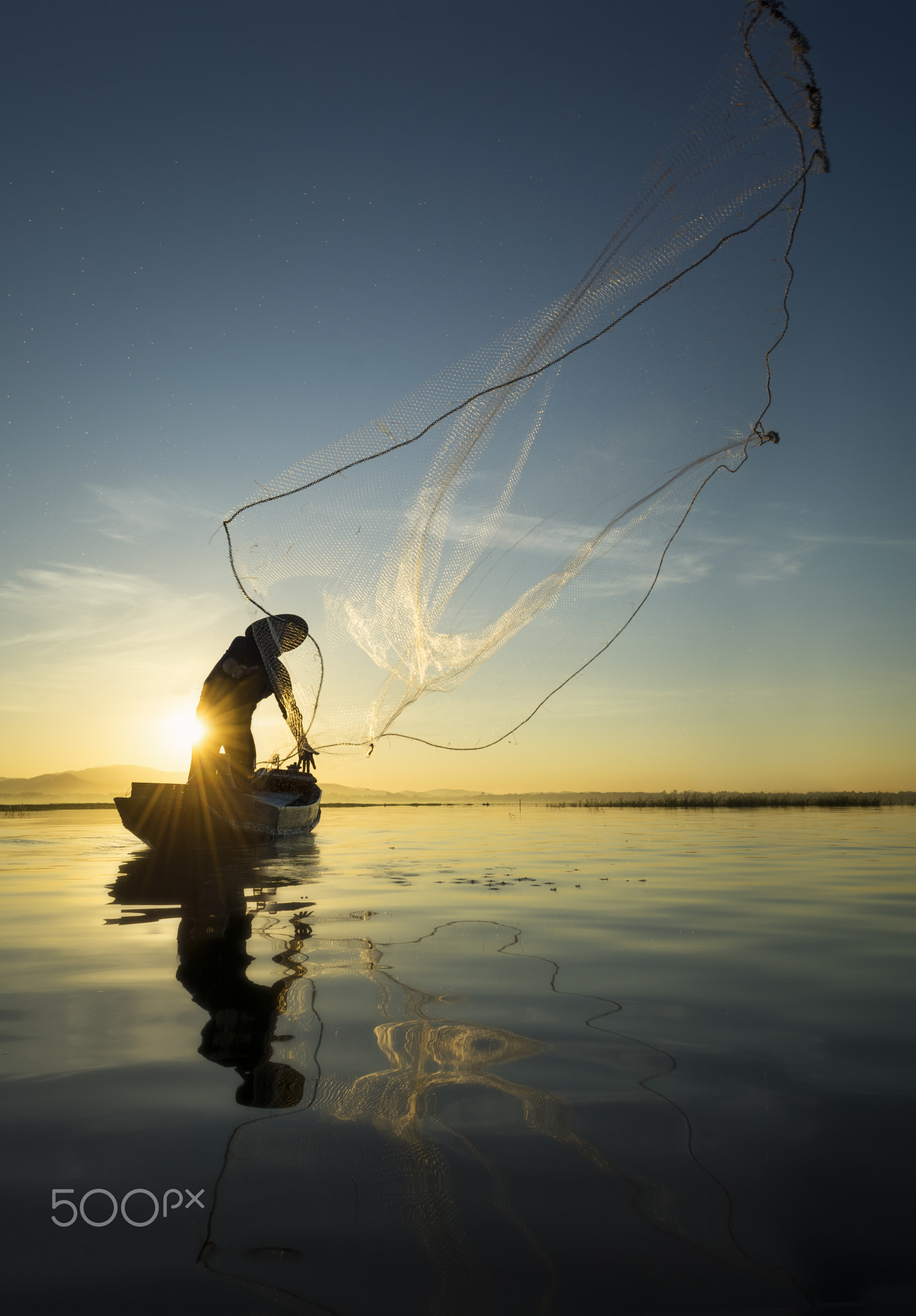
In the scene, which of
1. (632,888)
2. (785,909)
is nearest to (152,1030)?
(785,909)

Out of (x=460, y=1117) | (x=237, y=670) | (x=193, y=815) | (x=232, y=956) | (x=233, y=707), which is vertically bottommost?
(x=232, y=956)

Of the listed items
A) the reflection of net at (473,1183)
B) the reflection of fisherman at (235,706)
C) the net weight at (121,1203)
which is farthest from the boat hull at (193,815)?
the net weight at (121,1203)

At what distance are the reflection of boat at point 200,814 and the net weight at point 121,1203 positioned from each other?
15541 millimetres

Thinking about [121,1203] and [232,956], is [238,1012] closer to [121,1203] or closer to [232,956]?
[232,956]

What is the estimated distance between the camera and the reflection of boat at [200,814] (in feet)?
57.7

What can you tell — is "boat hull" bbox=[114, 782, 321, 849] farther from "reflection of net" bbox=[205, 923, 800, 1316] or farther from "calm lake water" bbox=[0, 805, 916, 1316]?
"reflection of net" bbox=[205, 923, 800, 1316]

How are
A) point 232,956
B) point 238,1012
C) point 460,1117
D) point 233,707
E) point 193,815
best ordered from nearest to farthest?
point 460,1117, point 238,1012, point 232,956, point 193,815, point 233,707

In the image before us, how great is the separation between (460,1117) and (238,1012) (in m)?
2.17

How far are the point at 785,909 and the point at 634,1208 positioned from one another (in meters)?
7.82

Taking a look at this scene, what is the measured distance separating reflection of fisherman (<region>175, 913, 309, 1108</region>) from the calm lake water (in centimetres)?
3

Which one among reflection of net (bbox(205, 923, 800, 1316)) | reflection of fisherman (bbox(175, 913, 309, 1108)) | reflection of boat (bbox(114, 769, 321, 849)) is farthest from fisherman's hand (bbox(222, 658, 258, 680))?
reflection of net (bbox(205, 923, 800, 1316))

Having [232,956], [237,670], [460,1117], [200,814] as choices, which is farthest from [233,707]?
[460,1117]

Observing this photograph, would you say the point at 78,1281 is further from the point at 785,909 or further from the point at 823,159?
the point at 823,159

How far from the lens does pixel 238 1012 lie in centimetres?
492
